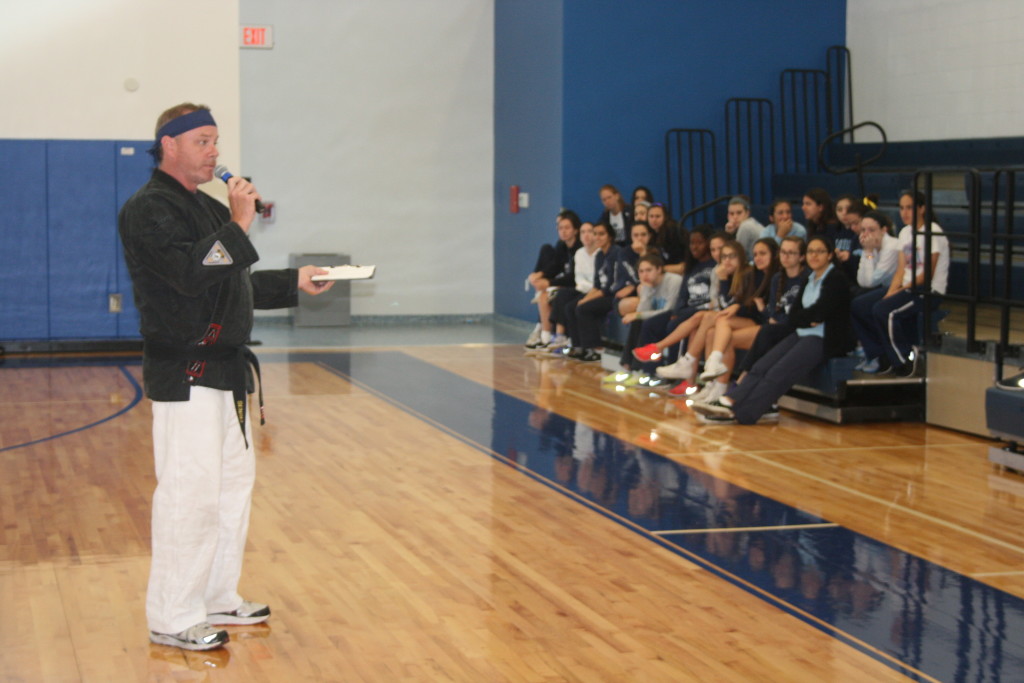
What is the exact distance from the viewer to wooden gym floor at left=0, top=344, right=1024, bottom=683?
3.88 meters

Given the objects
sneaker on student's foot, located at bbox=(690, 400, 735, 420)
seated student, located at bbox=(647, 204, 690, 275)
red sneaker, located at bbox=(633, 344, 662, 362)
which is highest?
seated student, located at bbox=(647, 204, 690, 275)

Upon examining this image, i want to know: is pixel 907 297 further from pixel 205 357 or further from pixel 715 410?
pixel 205 357

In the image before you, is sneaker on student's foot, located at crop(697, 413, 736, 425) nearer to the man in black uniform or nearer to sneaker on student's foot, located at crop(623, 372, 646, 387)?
sneaker on student's foot, located at crop(623, 372, 646, 387)

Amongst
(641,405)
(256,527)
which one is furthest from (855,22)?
(256,527)

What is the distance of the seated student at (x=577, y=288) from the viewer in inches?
453

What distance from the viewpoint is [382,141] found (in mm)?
14742

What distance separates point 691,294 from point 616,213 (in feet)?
7.92

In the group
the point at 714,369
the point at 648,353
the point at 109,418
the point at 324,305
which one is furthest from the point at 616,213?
the point at 109,418

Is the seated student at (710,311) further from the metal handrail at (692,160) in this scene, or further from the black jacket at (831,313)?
the metal handrail at (692,160)

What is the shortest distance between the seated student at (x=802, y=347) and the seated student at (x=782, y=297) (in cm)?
9

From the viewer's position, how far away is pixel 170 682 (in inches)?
144

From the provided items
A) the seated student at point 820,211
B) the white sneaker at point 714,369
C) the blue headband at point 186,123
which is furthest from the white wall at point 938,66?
the blue headband at point 186,123

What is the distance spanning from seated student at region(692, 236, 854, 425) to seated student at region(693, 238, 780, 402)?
40cm

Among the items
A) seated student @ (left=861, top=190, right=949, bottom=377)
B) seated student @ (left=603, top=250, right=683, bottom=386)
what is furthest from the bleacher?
seated student @ (left=603, top=250, right=683, bottom=386)
